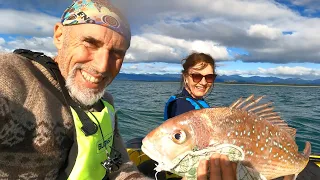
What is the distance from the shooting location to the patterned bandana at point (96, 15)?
3.06 metres

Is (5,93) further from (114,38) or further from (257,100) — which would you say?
(257,100)

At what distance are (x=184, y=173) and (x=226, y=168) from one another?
0.38 m

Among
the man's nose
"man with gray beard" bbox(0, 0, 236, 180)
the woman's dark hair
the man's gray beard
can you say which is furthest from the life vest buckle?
the woman's dark hair

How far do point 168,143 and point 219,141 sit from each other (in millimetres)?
451

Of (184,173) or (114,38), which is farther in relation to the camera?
(114,38)

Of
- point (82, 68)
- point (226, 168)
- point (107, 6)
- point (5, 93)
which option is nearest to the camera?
point (5, 93)

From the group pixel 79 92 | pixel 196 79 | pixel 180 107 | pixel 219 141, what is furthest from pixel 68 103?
pixel 196 79

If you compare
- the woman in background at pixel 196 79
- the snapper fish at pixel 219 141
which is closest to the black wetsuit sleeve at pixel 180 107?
the woman in background at pixel 196 79

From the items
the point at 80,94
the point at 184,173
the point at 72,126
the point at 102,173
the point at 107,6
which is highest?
the point at 107,6

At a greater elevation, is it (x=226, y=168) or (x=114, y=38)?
(x=114, y=38)

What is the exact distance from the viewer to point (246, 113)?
2.88 m

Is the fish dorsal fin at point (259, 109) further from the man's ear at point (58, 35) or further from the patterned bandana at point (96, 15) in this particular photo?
the man's ear at point (58, 35)

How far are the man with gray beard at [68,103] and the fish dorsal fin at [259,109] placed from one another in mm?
1391

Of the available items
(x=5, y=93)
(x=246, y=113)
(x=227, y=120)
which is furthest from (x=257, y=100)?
(x=5, y=93)
